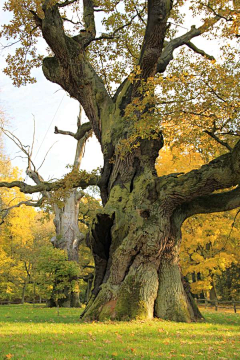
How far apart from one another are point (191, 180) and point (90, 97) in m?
5.49

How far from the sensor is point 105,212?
9617 millimetres

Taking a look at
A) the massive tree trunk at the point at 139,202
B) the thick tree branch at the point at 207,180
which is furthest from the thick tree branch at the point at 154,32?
the thick tree branch at the point at 207,180

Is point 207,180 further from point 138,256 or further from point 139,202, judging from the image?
point 138,256

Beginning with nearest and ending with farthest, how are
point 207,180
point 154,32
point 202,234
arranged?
point 207,180 < point 154,32 < point 202,234

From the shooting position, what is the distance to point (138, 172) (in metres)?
10.8

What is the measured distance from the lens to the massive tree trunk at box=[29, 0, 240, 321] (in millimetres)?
8812

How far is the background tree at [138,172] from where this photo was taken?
8.74 meters

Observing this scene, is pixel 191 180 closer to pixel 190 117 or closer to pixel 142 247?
pixel 190 117

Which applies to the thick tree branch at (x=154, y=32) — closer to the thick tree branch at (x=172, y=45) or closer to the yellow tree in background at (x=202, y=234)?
the thick tree branch at (x=172, y=45)

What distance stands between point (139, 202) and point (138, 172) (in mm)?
1304

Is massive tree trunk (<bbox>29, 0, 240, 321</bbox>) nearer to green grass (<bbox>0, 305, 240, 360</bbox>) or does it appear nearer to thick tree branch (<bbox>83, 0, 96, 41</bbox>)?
thick tree branch (<bbox>83, 0, 96, 41</bbox>)

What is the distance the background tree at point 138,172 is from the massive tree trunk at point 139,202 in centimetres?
3

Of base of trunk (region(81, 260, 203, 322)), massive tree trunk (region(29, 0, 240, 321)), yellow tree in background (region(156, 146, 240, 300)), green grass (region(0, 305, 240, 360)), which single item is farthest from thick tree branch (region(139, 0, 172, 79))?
green grass (region(0, 305, 240, 360))

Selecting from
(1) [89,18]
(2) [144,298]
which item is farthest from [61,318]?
(1) [89,18]
